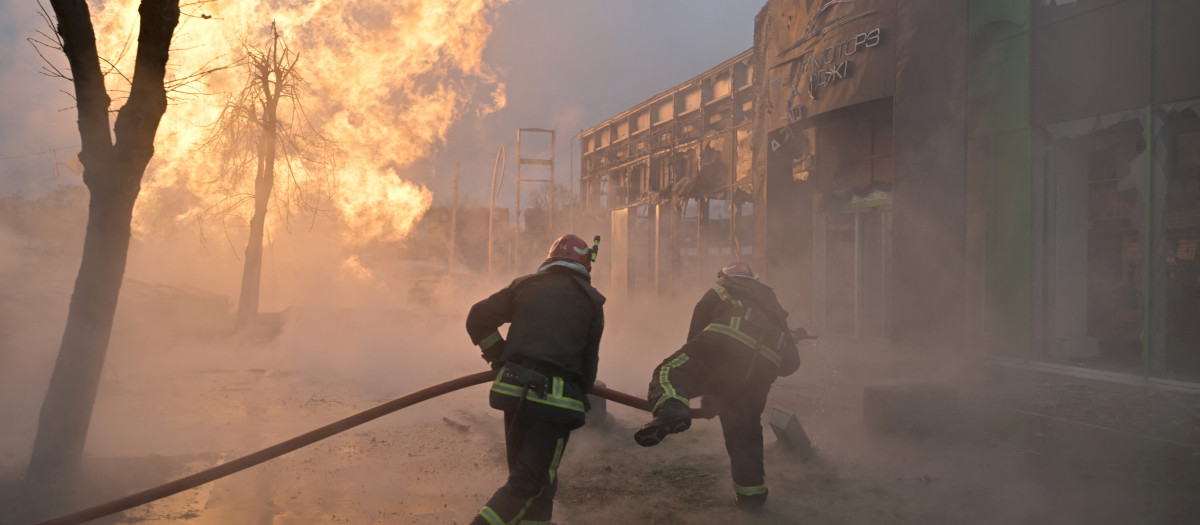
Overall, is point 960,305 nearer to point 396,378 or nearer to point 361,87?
point 396,378

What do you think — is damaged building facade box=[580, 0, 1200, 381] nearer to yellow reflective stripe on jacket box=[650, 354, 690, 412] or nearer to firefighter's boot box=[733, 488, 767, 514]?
firefighter's boot box=[733, 488, 767, 514]

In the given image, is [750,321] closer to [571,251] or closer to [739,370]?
[739,370]

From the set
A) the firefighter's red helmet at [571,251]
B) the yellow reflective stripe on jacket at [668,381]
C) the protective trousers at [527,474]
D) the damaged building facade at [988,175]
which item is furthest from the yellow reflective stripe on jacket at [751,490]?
the damaged building facade at [988,175]

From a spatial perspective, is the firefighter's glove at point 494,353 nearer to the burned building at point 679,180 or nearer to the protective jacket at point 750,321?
the protective jacket at point 750,321

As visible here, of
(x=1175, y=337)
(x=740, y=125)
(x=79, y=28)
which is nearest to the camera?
(x=79, y=28)

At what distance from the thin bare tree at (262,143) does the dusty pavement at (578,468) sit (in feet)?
15.0

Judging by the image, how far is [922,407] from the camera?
6641mm

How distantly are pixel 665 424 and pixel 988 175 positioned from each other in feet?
25.8

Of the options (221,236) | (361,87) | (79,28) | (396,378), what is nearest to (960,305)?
(396,378)

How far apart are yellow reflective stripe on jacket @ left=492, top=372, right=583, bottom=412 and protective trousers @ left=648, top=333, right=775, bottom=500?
3.19 ft

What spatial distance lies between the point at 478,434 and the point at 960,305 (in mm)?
7149

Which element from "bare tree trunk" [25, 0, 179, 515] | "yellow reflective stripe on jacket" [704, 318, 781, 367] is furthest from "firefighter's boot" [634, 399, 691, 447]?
"bare tree trunk" [25, 0, 179, 515]

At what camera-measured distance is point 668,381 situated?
15.0 ft

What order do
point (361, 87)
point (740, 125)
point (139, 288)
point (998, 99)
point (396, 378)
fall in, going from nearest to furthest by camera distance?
point (998, 99)
point (396, 378)
point (139, 288)
point (361, 87)
point (740, 125)
